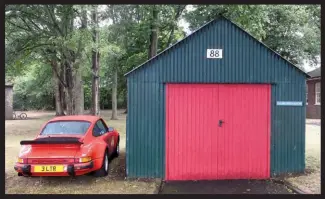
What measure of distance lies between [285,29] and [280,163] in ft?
65.9

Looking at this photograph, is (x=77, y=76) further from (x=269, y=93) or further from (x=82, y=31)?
(x=269, y=93)

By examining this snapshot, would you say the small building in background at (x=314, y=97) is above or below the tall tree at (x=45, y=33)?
below

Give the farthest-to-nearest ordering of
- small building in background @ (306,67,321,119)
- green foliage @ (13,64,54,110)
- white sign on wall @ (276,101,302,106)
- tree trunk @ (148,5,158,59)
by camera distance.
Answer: green foliage @ (13,64,54,110), small building in background @ (306,67,321,119), tree trunk @ (148,5,158,59), white sign on wall @ (276,101,302,106)

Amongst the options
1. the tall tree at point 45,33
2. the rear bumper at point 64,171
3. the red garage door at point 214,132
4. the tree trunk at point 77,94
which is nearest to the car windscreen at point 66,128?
the rear bumper at point 64,171

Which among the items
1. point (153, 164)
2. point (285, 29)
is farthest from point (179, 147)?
point (285, 29)

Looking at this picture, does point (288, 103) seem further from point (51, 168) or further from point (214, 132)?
point (51, 168)

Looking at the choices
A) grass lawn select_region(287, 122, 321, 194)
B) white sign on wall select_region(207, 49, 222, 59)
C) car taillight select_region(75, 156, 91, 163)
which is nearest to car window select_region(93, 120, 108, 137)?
car taillight select_region(75, 156, 91, 163)

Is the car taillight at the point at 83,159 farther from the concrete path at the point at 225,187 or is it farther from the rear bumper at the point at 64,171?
the concrete path at the point at 225,187

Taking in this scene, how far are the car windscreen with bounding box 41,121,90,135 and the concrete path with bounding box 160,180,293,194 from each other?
2666mm

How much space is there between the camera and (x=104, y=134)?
9656mm

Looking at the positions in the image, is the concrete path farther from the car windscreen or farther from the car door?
the car windscreen

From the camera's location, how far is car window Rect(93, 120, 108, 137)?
9148 mm

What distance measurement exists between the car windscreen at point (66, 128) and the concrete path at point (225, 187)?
2.67m

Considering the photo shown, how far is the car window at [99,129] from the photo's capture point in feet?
30.0
